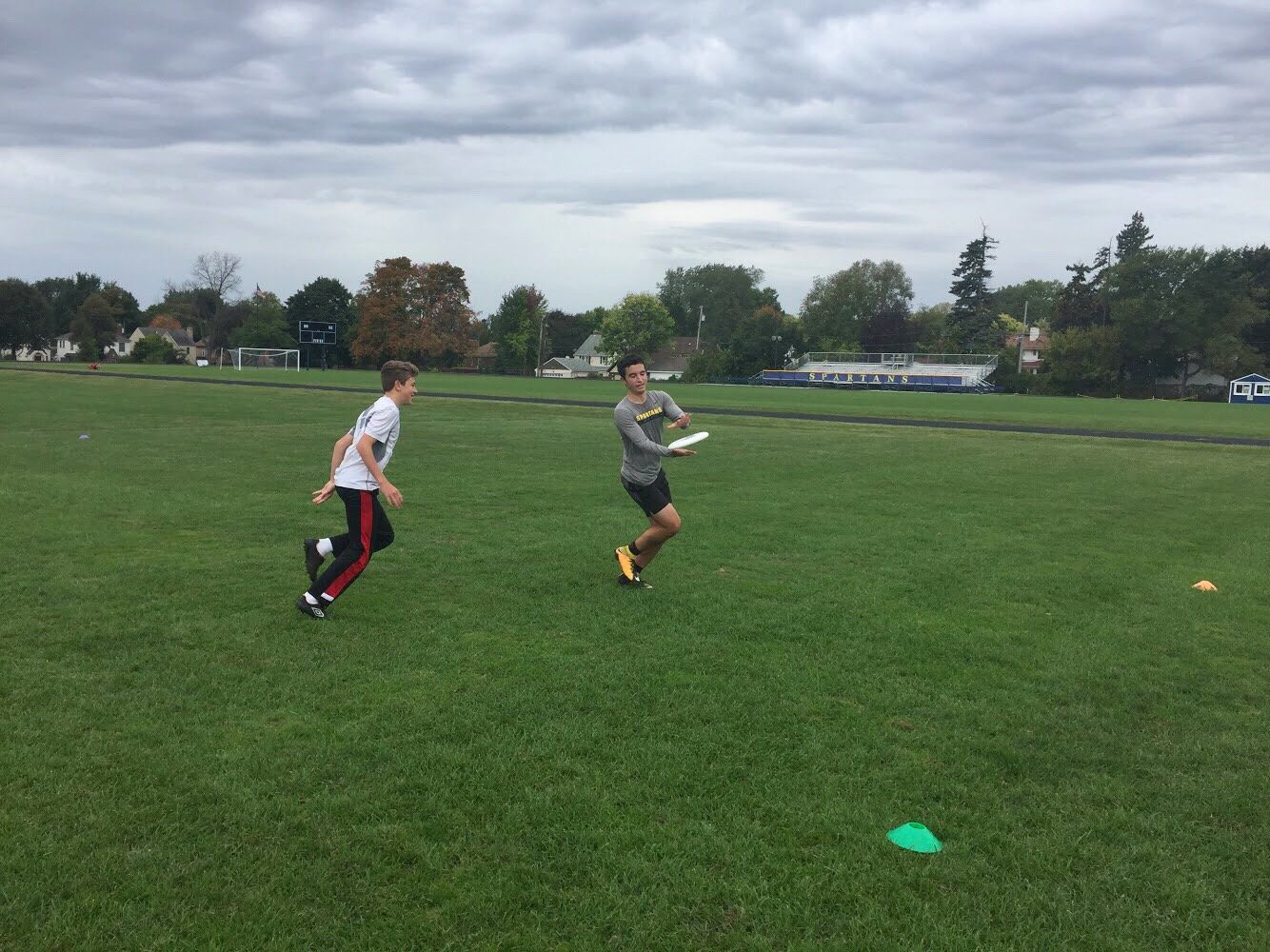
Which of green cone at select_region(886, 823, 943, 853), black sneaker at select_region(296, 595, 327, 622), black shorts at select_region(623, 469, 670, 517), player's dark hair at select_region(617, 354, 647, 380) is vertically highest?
player's dark hair at select_region(617, 354, 647, 380)

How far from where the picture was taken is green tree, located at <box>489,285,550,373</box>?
12388cm

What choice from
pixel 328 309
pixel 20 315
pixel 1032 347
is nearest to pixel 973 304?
pixel 1032 347

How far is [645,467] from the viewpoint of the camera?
860 cm

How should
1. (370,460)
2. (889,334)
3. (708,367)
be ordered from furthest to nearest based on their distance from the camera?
(889,334), (708,367), (370,460)

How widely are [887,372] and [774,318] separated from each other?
1665cm

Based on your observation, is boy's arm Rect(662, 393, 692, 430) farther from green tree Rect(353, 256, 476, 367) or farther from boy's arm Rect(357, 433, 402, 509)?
green tree Rect(353, 256, 476, 367)

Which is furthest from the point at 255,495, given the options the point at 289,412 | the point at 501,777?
the point at 289,412

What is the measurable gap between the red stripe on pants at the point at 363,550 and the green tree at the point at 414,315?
98335 mm

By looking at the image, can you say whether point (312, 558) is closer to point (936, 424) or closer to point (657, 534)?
point (657, 534)

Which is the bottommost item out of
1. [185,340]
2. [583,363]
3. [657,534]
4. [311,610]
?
[311,610]

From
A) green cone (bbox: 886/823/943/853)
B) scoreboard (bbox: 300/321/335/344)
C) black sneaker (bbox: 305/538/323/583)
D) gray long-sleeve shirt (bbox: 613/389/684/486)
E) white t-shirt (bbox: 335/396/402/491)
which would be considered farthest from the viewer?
scoreboard (bbox: 300/321/335/344)

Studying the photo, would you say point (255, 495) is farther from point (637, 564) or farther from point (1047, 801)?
point (1047, 801)

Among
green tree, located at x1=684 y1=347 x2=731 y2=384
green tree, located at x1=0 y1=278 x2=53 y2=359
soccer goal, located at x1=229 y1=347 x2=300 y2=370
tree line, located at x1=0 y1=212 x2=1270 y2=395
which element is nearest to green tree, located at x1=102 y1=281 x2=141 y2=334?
tree line, located at x1=0 y1=212 x2=1270 y2=395

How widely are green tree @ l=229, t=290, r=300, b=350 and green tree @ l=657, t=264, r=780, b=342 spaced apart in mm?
61858
